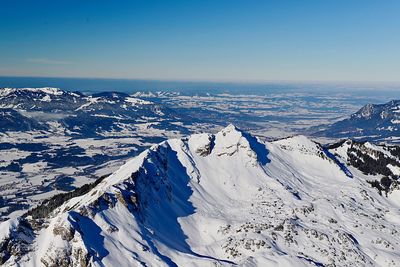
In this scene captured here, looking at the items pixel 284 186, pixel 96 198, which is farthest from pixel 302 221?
pixel 96 198

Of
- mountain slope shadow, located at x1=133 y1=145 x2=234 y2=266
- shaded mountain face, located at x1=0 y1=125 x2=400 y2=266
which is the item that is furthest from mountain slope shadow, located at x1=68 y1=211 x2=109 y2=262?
mountain slope shadow, located at x1=133 y1=145 x2=234 y2=266

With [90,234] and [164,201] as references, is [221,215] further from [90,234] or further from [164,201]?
[90,234]

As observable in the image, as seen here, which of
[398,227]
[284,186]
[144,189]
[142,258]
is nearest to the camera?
[142,258]

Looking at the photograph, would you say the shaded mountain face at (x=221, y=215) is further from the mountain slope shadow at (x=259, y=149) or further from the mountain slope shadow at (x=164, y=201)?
the mountain slope shadow at (x=259, y=149)

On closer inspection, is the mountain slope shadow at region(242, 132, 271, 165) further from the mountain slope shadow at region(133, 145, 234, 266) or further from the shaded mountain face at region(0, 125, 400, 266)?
the mountain slope shadow at region(133, 145, 234, 266)

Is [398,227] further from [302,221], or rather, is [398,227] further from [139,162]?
[139,162]

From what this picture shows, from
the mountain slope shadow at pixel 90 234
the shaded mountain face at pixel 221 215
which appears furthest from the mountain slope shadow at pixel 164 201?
the mountain slope shadow at pixel 90 234
